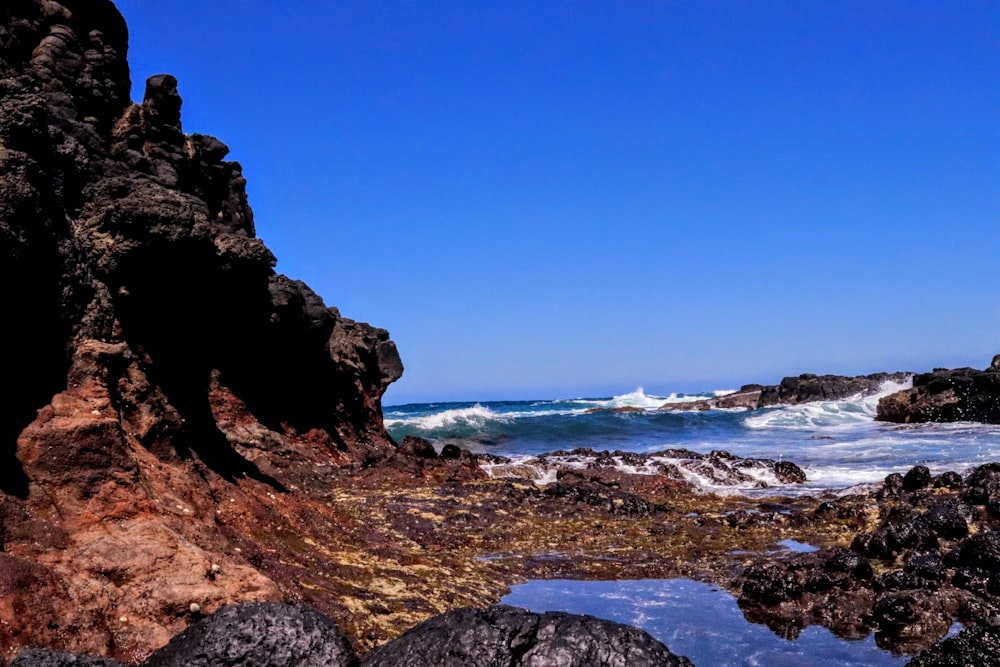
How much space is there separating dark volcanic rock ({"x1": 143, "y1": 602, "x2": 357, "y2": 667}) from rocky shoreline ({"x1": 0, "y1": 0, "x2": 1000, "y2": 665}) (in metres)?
0.03

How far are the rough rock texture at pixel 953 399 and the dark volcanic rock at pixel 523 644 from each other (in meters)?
46.6

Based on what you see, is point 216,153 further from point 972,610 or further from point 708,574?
point 972,610

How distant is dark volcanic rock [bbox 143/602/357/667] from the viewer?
15.5 ft

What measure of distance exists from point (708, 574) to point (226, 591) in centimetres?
805

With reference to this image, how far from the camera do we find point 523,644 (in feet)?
14.9

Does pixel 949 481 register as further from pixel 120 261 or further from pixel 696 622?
pixel 120 261

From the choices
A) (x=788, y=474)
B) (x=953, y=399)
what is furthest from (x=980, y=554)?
(x=953, y=399)

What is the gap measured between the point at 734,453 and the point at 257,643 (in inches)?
1292

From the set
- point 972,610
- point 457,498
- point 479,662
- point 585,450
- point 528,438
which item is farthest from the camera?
point 528,438

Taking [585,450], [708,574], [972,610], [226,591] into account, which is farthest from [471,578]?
[585,450]

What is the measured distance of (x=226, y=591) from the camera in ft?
22.8

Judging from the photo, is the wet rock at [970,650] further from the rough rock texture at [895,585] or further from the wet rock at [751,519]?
the wet rock at [751,519]

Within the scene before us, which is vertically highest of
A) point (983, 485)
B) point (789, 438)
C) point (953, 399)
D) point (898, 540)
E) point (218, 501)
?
point (218, 501)

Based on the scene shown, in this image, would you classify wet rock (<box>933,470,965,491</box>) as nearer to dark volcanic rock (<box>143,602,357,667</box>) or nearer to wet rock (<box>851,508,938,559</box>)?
wet rock (<box>851,508,938,559</box>)
